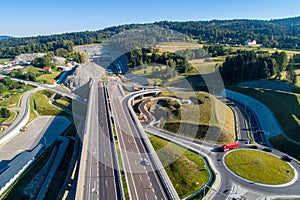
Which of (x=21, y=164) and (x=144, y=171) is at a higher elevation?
(x=144, y=171)

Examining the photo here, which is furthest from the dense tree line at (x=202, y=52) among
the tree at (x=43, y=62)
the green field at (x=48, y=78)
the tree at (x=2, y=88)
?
the tree at (x=2, y=88)

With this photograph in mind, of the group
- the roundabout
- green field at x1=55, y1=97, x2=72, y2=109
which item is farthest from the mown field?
green field at x1=55, y1=97, x2=72, y2=109

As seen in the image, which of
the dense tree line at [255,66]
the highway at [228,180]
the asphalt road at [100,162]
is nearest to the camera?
the asphalt road at [100,162]

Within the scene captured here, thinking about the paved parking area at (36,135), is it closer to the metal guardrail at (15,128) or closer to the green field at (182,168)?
the metal guardrail at (15,128)

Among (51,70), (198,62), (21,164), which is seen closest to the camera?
(21,164)

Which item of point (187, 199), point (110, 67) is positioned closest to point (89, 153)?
point (187, 199)

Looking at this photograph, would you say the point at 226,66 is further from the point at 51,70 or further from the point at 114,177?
the point at 51,70

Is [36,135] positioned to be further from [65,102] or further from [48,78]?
[48,78]
